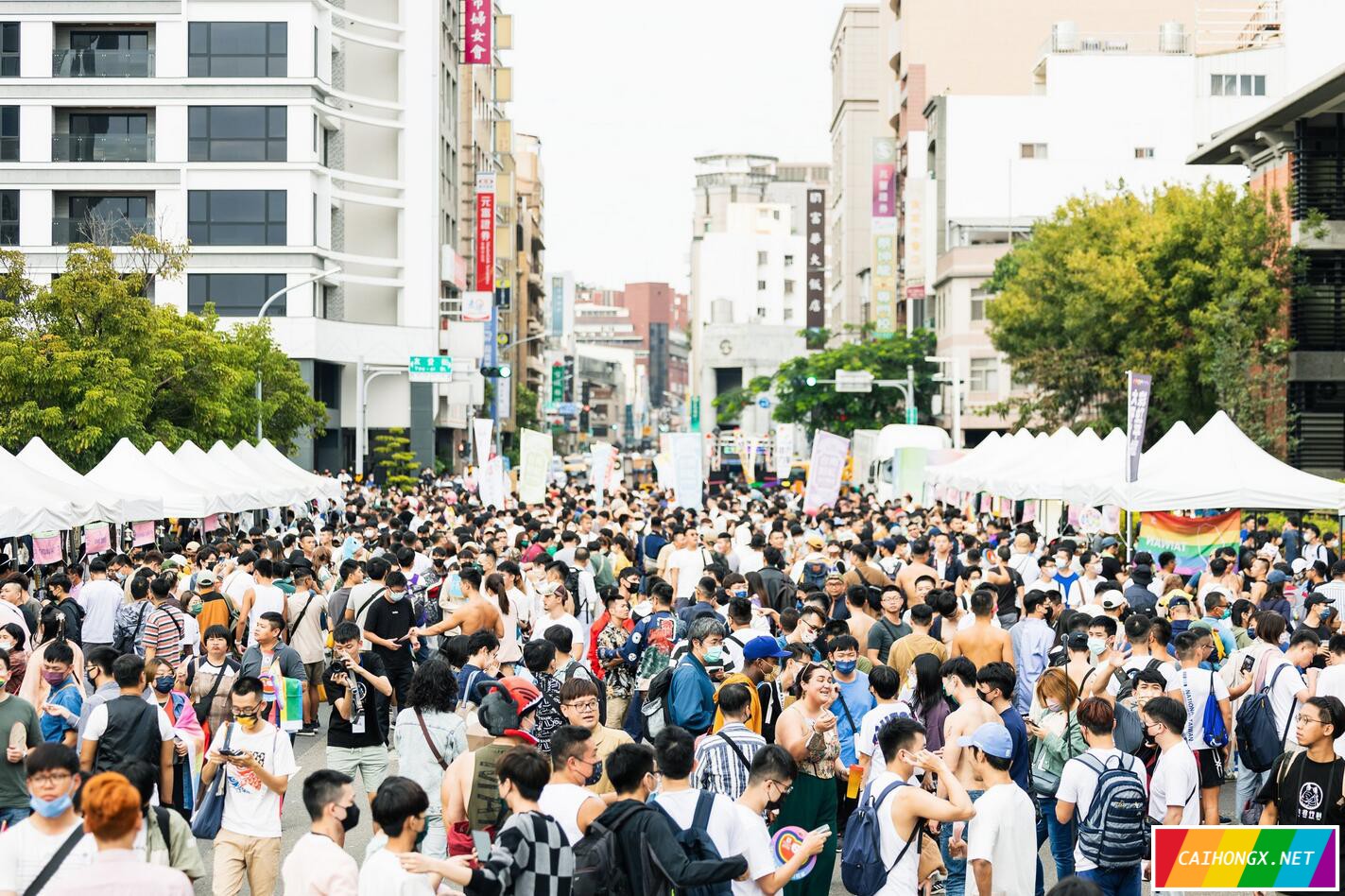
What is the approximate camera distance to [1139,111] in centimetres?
6781

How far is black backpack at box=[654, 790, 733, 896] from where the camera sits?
21.2 ft

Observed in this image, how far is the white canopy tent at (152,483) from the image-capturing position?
21766 millimetres

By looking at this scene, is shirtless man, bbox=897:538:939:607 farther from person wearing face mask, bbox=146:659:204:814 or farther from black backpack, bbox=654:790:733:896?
black backpack, bbox=654:790:733:896

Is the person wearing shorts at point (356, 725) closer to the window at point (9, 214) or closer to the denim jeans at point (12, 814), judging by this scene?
the denim jeans at point (12, 814)

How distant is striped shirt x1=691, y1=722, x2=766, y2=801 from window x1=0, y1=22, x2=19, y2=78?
2105 inches

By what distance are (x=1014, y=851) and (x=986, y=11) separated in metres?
76.9

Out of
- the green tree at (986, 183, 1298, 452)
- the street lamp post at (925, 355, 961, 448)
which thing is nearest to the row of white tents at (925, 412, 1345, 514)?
the green tree at (986, 183, 1298, 452)

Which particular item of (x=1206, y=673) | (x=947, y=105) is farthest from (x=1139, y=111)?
(x=1206, y=673)

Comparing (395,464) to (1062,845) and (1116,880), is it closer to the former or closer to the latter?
(1062,845)

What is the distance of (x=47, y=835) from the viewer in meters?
6.13

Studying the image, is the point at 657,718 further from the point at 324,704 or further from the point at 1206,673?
the point at 324,704

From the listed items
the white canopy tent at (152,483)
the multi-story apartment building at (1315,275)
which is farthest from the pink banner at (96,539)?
the multi-story apartment building at (1315,275)

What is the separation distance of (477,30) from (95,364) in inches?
1855

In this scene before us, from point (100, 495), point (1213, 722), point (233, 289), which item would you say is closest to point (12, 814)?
point (1213, 722)
